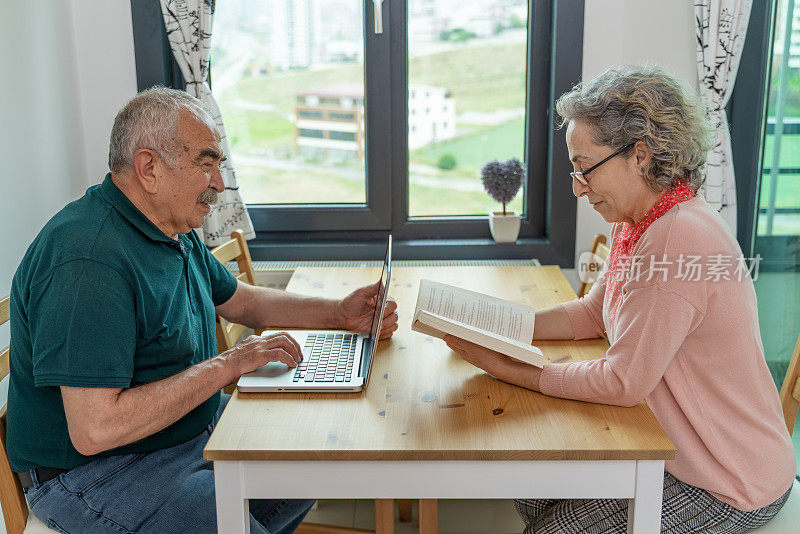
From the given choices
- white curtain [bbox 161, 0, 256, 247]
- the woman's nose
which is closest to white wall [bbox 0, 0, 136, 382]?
white curtain [bbox 161, 0, 256, 247]

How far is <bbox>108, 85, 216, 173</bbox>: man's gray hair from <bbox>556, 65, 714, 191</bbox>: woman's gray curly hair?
2.71ft

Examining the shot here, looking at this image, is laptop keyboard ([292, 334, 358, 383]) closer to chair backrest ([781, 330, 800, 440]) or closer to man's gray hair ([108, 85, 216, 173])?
man's gray hair ([108, 85, 216, 173])

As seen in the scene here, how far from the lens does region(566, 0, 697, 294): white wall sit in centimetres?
272

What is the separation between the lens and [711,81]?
266 cm

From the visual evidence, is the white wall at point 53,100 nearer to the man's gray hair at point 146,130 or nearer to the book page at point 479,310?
the man's gray hair at point 146,130

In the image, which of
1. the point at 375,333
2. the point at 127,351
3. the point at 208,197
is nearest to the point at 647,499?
the point at 375,333

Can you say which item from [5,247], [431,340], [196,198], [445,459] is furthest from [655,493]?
[5,247]

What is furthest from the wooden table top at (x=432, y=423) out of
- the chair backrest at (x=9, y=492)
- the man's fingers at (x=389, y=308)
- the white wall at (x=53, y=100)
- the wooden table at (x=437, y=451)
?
the white wall at (x=53, y=100)

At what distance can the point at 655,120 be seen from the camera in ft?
4.83

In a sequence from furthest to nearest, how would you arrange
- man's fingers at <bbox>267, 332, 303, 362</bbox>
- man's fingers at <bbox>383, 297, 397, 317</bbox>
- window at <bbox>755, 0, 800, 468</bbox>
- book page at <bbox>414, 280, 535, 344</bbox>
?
window at <bbox>755, 0, 800, 468</bbox> → man's fingers at <bbox>383, 297, 397, 317</bbox> → book page at <bbox>414, 280, 535, 344</bbox> → man's fingers at <bbox>267, 332, 303, 362</bbox>

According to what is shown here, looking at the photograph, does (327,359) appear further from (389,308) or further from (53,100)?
(53,100)

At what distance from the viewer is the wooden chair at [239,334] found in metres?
1.96

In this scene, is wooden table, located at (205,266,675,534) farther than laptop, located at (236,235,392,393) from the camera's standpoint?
No

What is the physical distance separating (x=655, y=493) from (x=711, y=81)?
1823 millimetres
